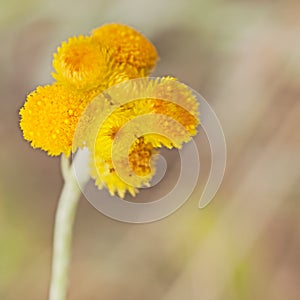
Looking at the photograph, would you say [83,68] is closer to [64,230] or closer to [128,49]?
[128,49]

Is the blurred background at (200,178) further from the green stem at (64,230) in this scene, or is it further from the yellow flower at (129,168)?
the yellow flower at (129,168)

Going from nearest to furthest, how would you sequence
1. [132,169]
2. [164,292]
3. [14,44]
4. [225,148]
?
[132,169] < [164,292] < [225,148] < [14,44]

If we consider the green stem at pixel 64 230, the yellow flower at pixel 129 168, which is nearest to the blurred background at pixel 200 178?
the green stem at pixel 64 230

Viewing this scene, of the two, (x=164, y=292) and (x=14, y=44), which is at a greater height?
(x=14, y=44)

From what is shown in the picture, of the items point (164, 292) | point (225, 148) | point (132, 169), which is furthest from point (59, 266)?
point (225, 148)

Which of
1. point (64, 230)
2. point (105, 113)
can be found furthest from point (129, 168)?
point (64, 230)

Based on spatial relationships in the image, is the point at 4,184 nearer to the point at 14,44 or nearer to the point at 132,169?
the point at 14,44

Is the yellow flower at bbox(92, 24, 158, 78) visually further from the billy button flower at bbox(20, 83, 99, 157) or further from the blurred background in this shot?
the blurred background
